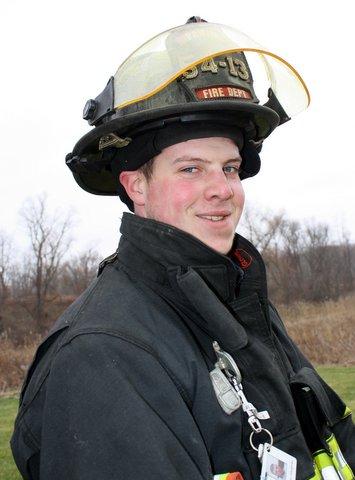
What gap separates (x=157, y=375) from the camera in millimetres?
1646

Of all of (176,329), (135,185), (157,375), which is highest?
(135,185)

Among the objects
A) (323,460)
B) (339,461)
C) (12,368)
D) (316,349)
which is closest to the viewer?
(323,460)

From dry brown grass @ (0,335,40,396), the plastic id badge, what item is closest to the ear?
the plastic id badge

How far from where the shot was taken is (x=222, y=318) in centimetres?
187

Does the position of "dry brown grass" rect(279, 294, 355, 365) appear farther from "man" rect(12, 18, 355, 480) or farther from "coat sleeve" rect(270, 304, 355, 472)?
"man" rect(12, 18, 355, 480)

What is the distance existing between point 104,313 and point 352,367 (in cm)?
1253

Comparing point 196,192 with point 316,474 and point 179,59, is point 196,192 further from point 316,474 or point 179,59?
point 316,474

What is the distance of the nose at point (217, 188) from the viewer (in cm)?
218

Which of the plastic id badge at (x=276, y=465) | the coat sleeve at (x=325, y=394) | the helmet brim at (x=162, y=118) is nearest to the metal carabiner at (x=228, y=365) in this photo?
the plastic id badge at (x=276, y=465)

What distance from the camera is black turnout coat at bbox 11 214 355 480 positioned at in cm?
152

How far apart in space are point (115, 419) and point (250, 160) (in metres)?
1.61

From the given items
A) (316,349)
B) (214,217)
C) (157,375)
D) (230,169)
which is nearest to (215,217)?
(214,217)

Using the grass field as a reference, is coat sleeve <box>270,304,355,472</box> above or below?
above

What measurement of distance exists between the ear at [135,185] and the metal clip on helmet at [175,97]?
0.13 feet
